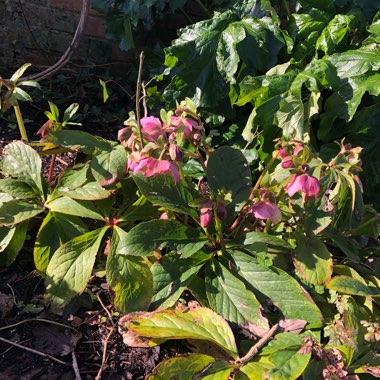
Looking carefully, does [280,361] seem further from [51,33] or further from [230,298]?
[51,33]

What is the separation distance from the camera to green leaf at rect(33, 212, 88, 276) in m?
1.54

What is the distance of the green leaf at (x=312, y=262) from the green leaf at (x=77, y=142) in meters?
0.62

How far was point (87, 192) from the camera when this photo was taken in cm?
156

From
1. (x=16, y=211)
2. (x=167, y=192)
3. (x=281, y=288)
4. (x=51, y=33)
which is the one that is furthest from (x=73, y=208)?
(x=51, y=33)

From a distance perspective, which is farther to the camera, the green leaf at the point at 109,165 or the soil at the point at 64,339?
the green leaf at the point at 109,165

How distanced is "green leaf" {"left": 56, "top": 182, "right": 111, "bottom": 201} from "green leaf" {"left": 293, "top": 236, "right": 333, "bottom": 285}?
1.85 feet

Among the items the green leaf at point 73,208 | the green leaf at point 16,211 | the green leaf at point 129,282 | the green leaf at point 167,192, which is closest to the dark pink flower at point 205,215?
the green leaf at point 167,192

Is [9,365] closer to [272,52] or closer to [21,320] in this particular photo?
[21,320]

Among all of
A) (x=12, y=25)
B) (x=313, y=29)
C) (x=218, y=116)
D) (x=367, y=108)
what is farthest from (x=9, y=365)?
(x=12, y=25)

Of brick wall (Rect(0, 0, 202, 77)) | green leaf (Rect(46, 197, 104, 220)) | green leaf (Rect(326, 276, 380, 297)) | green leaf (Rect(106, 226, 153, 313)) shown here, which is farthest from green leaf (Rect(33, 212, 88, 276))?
brick wall (Rect(0, 0, 202, 77))

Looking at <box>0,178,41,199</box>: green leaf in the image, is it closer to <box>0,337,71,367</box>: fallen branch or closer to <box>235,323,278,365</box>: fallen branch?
<box>0,337,71,367</box>: fallen branch

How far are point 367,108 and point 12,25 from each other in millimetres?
1706

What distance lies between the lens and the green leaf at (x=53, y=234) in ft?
5.07

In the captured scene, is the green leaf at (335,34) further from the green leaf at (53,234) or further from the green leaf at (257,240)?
the green leaf at (53,234)
